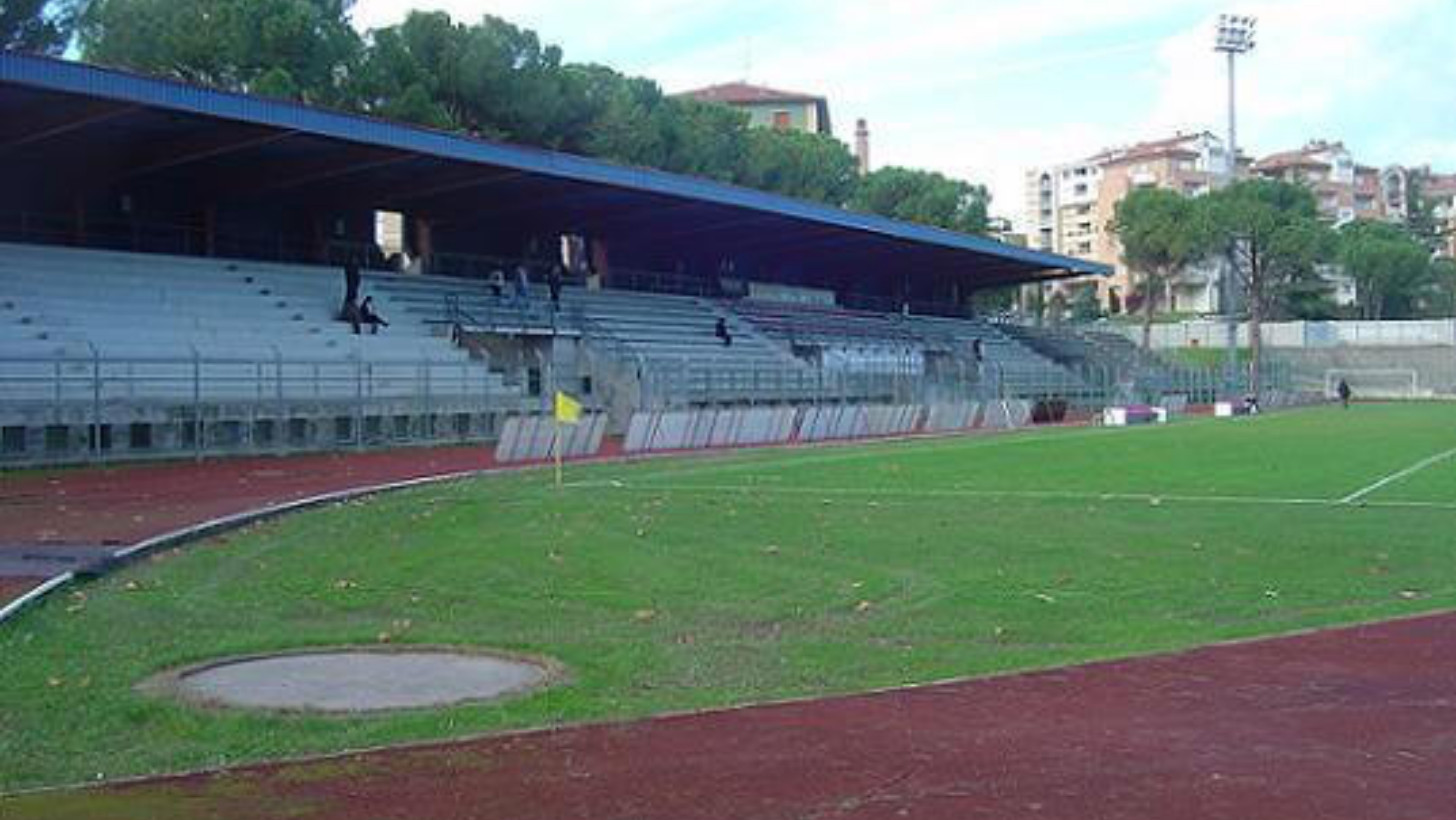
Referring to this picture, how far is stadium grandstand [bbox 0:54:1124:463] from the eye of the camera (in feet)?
104

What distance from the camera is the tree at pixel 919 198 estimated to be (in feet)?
319

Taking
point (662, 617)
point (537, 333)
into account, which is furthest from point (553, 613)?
point (537, 333)

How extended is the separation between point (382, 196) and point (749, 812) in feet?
146

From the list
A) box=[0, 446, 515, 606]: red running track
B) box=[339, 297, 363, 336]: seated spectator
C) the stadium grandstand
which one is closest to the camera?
box=[0, 446, 515, 606]: red running track

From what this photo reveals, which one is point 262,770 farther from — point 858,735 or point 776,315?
point 776,315

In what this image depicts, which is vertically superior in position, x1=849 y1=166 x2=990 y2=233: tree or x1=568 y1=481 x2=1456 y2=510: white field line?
x1=849 y1=166 x2=990 y2=233: tree

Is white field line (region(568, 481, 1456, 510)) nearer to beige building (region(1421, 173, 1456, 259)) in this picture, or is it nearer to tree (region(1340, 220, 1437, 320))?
tree (region(1340, 220, 1437, 320))

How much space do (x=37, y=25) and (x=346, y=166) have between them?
14478mm

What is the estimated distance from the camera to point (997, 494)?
22.5 m

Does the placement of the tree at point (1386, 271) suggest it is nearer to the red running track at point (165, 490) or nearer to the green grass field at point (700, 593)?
the red running track at point (165, 490)

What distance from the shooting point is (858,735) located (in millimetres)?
7305

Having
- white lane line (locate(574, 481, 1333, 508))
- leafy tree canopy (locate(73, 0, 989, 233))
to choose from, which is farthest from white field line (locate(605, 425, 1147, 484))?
leafy tree canopy (locate(73, 0, 989, 233))

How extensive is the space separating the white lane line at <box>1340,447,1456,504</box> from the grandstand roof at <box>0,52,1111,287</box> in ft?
85.0

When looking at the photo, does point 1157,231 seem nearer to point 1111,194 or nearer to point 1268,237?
point 1268,237
